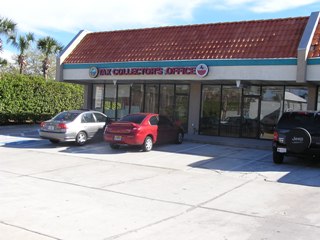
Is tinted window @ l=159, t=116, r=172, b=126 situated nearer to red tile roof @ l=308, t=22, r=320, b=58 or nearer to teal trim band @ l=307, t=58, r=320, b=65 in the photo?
teal trim band @ l=307, t=58, r=320, b=65

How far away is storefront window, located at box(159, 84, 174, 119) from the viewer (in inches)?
891

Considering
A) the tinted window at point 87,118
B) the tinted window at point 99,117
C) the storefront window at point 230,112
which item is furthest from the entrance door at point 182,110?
the tinted window at point 87,118

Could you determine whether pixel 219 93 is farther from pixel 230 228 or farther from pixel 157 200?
pixel 230 228

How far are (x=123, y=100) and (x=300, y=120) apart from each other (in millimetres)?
12795

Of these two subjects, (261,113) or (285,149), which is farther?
(261,113)

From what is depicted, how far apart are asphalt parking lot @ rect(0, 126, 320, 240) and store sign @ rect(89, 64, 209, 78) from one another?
4.57 meters

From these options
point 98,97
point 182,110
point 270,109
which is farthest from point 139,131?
point 98,97

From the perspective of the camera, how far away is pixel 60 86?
98.8 feet

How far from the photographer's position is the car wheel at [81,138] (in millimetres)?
17516

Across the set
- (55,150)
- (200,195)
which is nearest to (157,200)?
(200,195)

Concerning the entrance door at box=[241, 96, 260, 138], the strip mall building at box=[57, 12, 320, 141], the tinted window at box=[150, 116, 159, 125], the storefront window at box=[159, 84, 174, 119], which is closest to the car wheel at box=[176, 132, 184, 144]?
the tinted window at box=[150, 116, 159, 125]

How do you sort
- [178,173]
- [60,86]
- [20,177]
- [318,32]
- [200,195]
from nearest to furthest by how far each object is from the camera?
[200,195] < [20,177] < [178,173] < [318,32] < [60,86]

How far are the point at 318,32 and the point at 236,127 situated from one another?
579 centimetres

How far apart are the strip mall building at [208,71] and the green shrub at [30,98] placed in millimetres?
3677
